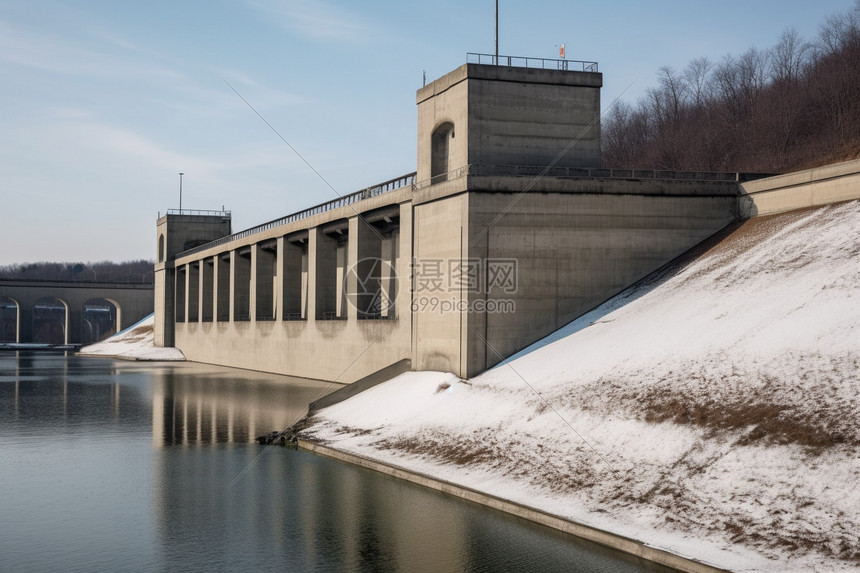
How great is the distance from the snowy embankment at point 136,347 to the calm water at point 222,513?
213 feet

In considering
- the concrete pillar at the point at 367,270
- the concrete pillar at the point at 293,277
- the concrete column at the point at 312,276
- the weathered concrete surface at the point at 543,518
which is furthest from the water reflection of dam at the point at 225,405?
the weathered concrete surface at the point at 543,518

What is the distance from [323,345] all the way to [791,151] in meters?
49.6

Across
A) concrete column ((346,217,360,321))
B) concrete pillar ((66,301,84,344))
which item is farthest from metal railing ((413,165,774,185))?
concrete pillar ((66,301,84,344))

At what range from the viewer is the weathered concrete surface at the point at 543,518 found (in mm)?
15273

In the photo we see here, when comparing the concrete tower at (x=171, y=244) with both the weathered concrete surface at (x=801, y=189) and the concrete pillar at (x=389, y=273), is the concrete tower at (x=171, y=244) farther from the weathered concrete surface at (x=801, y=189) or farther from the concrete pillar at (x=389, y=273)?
the weathered concrete surface at (x=801, y=189)

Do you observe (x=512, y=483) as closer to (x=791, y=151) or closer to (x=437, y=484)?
(x=437, y=484)

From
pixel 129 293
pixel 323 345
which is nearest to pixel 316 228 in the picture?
pixel 323 345

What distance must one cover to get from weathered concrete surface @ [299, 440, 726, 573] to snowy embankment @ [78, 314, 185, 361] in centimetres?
7718

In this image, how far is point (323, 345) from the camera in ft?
190

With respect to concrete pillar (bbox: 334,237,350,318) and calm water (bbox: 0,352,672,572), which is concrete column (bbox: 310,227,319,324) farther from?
calm water (bbox: 0,352,672,572)

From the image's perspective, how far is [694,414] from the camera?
20734 millimetres

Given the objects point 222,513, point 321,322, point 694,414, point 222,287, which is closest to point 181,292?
point 222,287

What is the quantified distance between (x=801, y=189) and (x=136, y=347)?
9752 centimetres

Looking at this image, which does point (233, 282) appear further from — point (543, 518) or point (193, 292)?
point (543, 518)
